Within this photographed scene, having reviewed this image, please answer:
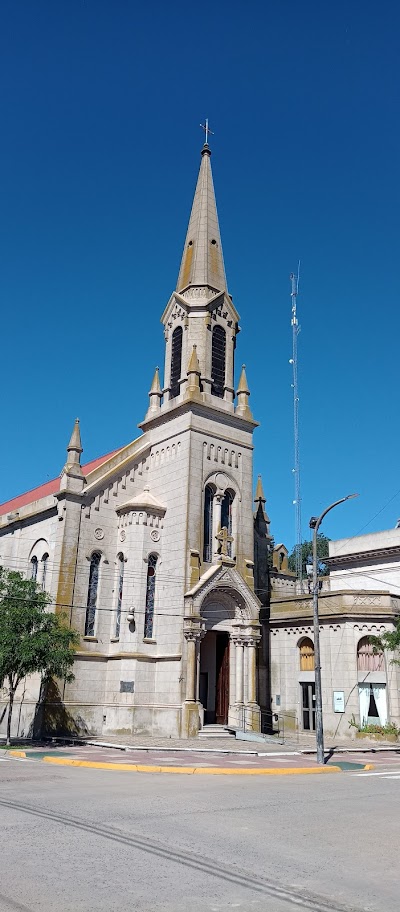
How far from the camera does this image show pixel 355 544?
49406 mm

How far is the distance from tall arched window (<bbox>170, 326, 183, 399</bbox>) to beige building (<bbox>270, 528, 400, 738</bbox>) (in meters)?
13.0

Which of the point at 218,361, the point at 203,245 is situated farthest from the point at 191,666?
the point at 203,245

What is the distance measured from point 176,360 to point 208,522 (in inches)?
377

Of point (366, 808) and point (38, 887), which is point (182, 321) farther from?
point (38, 887)

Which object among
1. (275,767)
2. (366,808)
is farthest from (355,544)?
(366,808)

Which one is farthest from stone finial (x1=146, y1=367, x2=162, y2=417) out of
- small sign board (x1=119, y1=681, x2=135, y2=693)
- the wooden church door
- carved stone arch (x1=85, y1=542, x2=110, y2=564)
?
small sign board (x1=119, y1=681, x2=135, y2=693)

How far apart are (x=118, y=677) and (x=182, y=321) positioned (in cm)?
1912

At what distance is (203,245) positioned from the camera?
42031mm

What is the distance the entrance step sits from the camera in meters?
31.9

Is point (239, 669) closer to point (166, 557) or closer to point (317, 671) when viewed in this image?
point (166, 557)

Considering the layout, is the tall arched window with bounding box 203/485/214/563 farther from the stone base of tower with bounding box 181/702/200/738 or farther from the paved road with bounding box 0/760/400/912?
the paved road with bounding box 0/760/400/912

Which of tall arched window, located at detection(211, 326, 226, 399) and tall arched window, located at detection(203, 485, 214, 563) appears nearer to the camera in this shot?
tall arched window, located at detection(203, 485, 214, 563)

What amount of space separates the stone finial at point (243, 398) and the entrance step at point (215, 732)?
15930 millimetres

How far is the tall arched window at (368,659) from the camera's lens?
34594 millimetres
